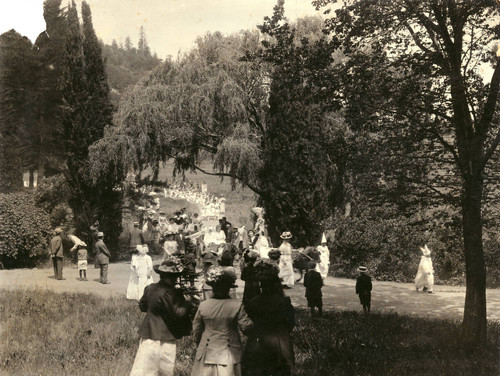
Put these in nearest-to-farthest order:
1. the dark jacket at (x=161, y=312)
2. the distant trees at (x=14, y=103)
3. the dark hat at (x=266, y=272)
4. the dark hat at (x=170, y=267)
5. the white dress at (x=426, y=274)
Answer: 1. the dark hat at (x=266, y=272)
2. the dark jacket at (x=161, y=312)
3. the dark hat at (x=170, y=267)
4. the white dress at (x=426, y=274)
5. the distant trees at (x=14, y=103)

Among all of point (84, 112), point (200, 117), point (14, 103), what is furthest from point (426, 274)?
point (14, 103)

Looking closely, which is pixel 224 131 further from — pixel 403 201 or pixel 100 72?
pixel 403 201

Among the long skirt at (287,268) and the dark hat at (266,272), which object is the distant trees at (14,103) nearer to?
the long skirt at (287,268)

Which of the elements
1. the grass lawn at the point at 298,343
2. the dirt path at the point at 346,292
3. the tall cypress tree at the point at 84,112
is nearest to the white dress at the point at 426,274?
the dirt path at the point at 346,292

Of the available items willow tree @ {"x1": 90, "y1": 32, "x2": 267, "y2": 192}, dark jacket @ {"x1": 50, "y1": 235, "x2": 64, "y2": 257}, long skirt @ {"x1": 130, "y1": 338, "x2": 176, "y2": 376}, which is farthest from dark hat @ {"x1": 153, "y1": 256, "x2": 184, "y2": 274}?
willow tree @ {"x1": 90, "y1": 32, "x2": 267, "y2": 192}

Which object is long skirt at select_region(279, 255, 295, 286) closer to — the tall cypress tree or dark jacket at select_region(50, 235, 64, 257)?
dark jacket at select_region(50, 235, 64, 257)

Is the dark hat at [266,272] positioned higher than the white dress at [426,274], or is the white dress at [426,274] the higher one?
the dark hat at [266,272]

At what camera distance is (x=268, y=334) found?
5.53m

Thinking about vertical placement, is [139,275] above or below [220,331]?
below

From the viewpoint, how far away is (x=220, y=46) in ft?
66.5

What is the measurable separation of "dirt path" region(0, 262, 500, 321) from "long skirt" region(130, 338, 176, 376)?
749 cm

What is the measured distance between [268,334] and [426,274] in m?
11.2

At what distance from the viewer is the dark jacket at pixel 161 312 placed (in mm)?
5711

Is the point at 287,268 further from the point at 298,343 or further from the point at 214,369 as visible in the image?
the point at 214,369
